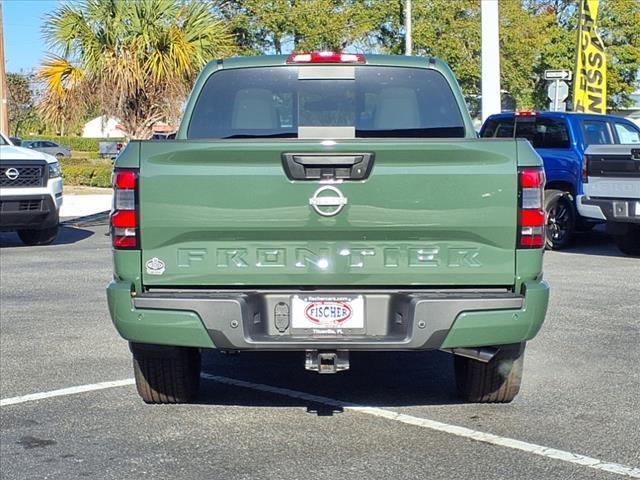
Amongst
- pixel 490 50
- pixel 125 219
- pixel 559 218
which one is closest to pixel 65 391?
pixel 125 219

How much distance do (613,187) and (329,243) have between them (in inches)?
329

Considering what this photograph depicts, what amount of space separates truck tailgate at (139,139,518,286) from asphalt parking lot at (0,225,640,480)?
0.85 m

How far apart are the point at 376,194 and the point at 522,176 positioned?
694 millimetres

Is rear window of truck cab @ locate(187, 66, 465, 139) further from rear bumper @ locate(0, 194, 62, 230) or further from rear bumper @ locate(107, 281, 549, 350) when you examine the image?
rear bumper @ locate(0, 194, 62, 230)

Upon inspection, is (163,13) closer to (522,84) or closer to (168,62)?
(168,62)

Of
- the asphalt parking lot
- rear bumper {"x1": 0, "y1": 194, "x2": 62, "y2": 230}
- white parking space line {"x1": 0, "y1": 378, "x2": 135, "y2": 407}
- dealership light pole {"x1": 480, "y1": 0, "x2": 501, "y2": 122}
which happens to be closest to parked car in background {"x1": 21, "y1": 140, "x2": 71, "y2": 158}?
Answer: dealership light pole {"x1": 480, "y1": 0, "x2": 501, "y2": 122}

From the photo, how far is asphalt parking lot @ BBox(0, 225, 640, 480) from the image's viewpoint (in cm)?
489

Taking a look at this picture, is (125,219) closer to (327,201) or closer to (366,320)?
(327,201)

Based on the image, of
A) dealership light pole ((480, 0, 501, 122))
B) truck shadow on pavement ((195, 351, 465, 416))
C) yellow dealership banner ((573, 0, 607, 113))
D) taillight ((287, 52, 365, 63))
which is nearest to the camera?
truck shadow on pavement ((195, 351, 465, 416))

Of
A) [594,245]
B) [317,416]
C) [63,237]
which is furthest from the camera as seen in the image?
[63,237]

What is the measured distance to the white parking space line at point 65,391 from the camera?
6.13 meters

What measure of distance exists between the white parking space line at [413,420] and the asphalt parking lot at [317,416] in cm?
1

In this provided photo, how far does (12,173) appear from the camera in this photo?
14117 mm

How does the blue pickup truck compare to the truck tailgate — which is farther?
the blue pickup truck
